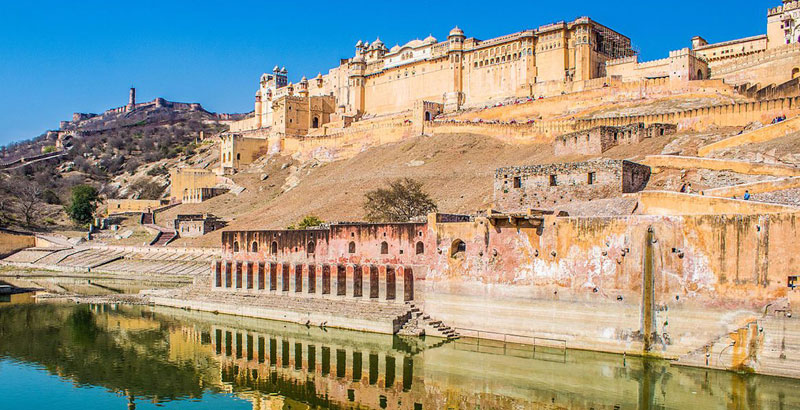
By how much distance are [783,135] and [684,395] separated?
18.3 metres

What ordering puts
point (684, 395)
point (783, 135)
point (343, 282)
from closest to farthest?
point (684, 395) < point (343, 282) < point (783, 135)

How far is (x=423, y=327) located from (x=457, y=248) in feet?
10.0

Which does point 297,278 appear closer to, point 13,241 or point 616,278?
point 616,278

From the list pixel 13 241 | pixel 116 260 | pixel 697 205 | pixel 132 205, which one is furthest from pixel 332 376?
pixel 132 205

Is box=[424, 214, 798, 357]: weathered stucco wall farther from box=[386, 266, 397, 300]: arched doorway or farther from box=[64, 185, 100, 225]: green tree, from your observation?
box=[64, 185, 100, 225]: green tree

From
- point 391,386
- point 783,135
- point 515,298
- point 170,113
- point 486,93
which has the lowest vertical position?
point 391,386

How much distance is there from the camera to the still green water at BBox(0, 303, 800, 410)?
1834 cm

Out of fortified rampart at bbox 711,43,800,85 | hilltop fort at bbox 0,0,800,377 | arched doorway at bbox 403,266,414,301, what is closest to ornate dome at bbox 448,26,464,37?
hilltop fort at bbox 0,0,800,377

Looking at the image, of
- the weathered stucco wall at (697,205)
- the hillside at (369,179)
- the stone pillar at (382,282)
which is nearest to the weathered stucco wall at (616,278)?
the weathered stucco wall at (697,205)

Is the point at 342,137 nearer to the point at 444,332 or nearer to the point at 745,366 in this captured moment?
the point at 444,332

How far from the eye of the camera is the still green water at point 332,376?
18.3 m

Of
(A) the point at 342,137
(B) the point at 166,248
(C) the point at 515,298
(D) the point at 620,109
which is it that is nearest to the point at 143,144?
(A) the point at 342,137

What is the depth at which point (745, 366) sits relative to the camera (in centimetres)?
1841

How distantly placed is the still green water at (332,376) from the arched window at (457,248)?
10.4 ft
